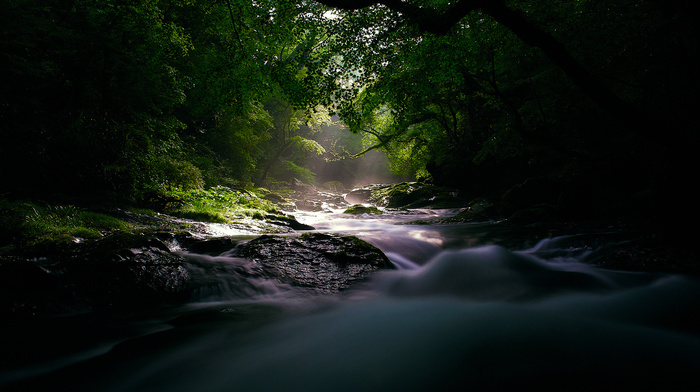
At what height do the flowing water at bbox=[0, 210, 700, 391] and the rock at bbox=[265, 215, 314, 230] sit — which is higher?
the rock at bbox=[265, 215, 314, 230]

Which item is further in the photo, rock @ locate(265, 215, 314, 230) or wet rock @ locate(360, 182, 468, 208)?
wet rock @ locate(360, 182, 468, 208)

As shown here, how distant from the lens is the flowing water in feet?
6.14

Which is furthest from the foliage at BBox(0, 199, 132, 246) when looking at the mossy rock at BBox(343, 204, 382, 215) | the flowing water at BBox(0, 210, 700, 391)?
the mossy rock at BBox(343, 204, 382, 215)

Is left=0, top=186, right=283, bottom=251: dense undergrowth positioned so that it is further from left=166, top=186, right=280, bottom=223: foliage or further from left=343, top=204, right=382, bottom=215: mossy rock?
left=343, top=204, right=382, bottom=215: mossy rock

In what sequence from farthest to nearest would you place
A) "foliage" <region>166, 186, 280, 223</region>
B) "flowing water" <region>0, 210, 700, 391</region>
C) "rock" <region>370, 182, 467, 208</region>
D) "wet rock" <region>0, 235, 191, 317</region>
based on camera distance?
"rock" <region>370, 182, 467, 208</region> < "foliage" <region>166, 186, 280, 223</region> < "wet rock" <region>0, 235, 191, 317</region> < "flowing water" <region>0, 210, 700, 391</region>

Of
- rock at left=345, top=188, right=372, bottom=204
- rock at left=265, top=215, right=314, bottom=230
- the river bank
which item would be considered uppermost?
rock at left=345, top=188, right=372, bottom=204

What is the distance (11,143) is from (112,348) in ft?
20.5

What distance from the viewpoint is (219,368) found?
2102mm

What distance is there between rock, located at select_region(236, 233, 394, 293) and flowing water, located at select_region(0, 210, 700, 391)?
8.1 inches

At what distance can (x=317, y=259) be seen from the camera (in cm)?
420

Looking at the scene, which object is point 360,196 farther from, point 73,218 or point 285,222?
point 73,218

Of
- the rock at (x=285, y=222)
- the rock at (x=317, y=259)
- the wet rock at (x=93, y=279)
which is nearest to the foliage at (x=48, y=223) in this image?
the wet rock at (x=93, y=279)

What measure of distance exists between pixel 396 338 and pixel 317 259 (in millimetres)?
1914

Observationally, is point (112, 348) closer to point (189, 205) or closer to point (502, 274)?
point (502, 274)
